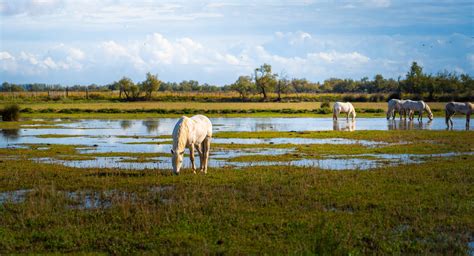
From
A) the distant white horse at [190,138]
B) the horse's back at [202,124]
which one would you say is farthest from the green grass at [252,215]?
the horse's back at [202,124]

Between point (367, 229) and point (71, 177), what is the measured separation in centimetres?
944

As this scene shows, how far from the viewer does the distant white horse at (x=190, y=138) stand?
1560 cm

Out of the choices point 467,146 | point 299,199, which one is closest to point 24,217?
point 299,199

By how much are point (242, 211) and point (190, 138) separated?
546 centimetres

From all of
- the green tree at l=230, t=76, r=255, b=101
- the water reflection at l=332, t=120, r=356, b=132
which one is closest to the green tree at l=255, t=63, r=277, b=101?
the green tree at l=230, t=76, r=255, b=101

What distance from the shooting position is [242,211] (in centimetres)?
1130

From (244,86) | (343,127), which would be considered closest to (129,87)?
(244,86)

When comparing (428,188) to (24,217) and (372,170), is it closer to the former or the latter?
(372,170)

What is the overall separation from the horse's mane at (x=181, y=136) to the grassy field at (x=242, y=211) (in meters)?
0.89

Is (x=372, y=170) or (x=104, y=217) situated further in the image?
(x=372, y=170)

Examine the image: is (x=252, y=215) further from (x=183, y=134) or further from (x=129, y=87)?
(x=129, y=87)

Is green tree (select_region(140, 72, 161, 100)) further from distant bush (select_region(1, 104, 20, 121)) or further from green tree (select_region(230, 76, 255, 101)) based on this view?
distant bush (select_region(1, 104, 20, 121))

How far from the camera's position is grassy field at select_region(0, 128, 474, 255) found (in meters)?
9.10

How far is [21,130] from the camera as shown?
120 ft
